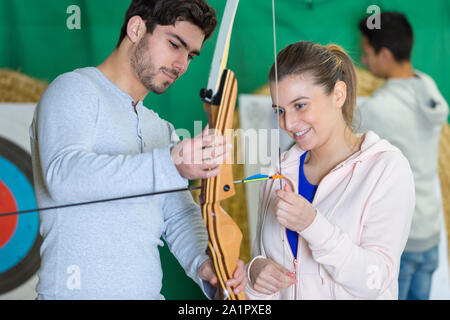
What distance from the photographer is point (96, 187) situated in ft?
2.21

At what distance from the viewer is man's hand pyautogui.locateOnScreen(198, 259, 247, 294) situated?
82 cm

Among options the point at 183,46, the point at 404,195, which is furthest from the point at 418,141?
the point at 183,46

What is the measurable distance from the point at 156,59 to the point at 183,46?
0.17ft

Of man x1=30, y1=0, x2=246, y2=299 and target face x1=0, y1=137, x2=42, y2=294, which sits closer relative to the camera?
man x1=30, y1=0, x2=246, y2=299

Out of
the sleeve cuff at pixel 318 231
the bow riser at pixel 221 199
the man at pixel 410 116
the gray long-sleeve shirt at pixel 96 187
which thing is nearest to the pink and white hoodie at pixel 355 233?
the sleeve cuff at pixel 318 231

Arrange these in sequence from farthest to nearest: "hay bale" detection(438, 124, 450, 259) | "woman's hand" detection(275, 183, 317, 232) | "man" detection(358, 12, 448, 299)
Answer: "hay bale" detection(438, 124, 450, 259)
"man" detection(358, 12, 448, 299)
"woman's hand" detection(275, 183, 317, 232)

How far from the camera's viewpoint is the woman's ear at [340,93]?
3.19 feet

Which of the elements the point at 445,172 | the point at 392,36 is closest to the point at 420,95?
the point at 392,36

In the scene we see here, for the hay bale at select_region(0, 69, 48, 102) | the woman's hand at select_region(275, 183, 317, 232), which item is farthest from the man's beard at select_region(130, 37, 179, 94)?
the hay bale at select_region(0, 69, 48, 102)

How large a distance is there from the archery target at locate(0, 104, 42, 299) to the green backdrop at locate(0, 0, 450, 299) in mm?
216

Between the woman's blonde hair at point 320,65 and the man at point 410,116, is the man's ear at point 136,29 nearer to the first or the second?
Answer: the woman's blonde hair at point 320,65

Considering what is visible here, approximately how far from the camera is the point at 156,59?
85 cm

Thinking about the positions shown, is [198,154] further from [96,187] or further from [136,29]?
[136,29]

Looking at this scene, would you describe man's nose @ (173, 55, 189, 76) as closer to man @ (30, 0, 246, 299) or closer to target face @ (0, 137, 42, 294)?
man @ (30, 0, 246, 299)
